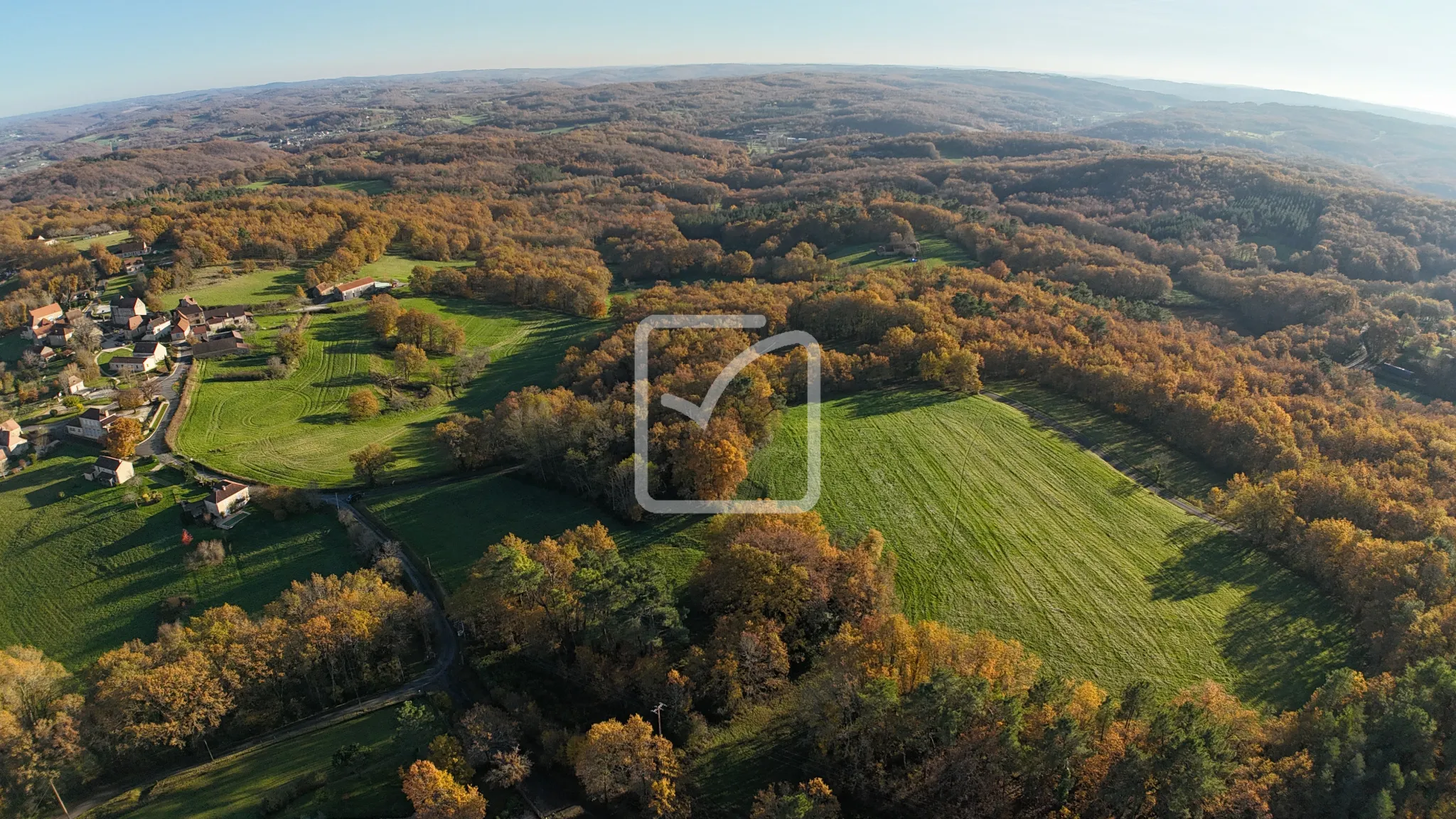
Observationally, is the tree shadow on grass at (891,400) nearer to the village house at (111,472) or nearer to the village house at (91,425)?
the village house at (111,472)

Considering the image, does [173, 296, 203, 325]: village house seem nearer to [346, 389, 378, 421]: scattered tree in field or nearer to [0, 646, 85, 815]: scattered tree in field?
[346, 389, 378, 421]: scattered tree in field

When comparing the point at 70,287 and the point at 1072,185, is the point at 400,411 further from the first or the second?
the point at 1072,185

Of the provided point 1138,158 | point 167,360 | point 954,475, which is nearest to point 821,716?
point 954,475

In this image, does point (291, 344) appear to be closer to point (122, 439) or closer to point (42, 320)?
→ point (122, 439)

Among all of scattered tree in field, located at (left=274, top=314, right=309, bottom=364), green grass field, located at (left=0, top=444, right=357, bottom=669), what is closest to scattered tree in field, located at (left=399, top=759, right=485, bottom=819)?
green grass field, located at (left=0, top=444, right=357, bottom=669)

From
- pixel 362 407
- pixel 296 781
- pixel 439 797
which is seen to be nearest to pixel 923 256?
pixel 362 407

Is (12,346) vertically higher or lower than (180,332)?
lower
